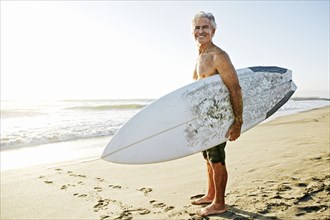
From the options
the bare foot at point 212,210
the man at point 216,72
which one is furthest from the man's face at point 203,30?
the bare foot at point 212,210

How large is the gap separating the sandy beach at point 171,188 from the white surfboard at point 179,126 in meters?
0.60

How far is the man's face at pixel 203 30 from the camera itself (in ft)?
8.89

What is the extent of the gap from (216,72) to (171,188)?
1.62 meters

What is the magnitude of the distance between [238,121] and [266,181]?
115 centimetres

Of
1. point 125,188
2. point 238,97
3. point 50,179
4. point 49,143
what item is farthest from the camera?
point 49,143

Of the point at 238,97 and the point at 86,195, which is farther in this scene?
the point at 86,195

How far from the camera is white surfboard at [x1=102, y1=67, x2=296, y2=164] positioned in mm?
2717

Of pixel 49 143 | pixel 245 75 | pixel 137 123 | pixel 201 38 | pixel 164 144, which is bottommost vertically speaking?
pixel 49 143

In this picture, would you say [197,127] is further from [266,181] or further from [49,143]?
[49,143]

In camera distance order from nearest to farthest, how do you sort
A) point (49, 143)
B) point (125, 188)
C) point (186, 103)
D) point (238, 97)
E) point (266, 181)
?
point (238, 97), point (186, 103), point (266, 181), point (125, 188), point (49, 143)

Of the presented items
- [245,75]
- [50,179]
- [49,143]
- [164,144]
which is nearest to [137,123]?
[164,144]

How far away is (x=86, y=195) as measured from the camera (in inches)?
141

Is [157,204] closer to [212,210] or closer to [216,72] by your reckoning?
[212,210]

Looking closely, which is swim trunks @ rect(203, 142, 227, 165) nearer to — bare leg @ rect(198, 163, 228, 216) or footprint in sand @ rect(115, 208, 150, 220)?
bare leg @ rect(198, 163, 228, 216)
